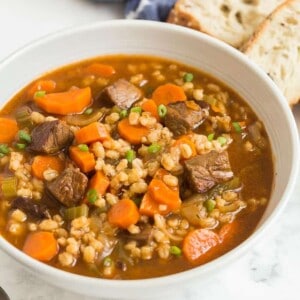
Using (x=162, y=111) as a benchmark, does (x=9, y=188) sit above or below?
below

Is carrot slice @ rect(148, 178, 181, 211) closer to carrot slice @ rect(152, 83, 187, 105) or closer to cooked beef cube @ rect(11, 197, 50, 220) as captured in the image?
cooked beef cube @ rect(11, 197, 50, 220)

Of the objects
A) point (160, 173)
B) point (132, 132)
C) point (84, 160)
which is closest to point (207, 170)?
point (160, 173)

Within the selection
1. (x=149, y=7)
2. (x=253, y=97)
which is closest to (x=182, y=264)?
(x=253, y=97)

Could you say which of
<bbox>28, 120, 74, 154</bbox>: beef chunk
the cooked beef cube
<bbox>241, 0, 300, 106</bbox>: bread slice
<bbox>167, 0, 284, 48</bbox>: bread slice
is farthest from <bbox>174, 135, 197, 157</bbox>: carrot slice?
<bbox>167, 0, 284, 48</bbox>: bread slice

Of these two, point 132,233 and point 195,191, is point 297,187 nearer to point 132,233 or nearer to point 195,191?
A: point 195,191

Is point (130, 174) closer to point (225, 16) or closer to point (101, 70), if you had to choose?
point (101, 70)
